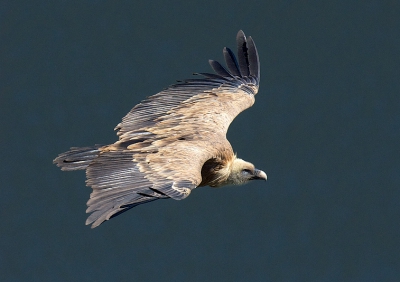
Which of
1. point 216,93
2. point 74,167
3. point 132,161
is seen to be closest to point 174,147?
point 132,161

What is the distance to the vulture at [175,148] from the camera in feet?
43.9

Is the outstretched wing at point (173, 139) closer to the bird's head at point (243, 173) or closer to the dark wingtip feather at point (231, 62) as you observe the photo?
the dark wingtip feather at point (231, 62)

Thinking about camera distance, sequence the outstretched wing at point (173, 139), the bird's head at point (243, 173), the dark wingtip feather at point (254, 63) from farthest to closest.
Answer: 1. the dark wingtip feather at point (254, 63)
2. the bird's head at point (243, 173)
3. the outstretched wing at point (173, 139)

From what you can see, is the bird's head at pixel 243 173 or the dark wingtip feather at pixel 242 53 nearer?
the bird's head at pixel 243 173

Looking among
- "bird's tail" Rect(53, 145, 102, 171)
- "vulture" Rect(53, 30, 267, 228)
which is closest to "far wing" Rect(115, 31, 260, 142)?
"vulture" Rect(53, 30, 267, 228)

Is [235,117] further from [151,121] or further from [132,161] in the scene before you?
[132,161]

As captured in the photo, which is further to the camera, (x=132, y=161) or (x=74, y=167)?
(x=74, y=167)

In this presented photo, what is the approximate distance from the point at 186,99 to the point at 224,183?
2.12m

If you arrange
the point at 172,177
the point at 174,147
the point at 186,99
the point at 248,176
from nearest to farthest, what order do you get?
the point at 172,177 → the point at 174,147 → the point at 248,176 → the point at 186,99

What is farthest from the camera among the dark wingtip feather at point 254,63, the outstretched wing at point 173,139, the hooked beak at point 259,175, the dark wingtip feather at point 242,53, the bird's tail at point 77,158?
the dark wingtip feather at point 254,63

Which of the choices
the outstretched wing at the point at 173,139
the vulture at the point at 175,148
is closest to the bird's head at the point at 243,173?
the vulture at the point at 175,148

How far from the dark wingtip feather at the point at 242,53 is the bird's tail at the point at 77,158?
3708 mm

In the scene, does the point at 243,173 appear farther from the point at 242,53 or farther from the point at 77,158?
the point at 242,53

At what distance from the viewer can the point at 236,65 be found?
710 inches
